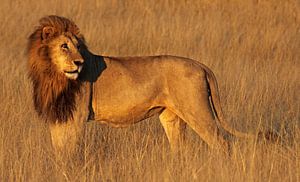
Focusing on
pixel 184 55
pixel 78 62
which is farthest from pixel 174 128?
pixel 184 55

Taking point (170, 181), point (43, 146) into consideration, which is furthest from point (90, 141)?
point (170, 181)

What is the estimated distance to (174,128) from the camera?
5.74 m

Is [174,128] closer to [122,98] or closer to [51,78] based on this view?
[122,98]

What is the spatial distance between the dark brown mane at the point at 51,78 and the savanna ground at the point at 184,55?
31 cm

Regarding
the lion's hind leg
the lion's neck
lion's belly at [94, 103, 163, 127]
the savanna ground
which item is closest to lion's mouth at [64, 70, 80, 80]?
the lion's neck

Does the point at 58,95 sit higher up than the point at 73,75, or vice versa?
the point at 73,75

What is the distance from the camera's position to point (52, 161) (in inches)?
194

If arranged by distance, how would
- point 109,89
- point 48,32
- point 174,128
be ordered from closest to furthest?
1. point 48,32
2. point 109,89
3. point 174,128

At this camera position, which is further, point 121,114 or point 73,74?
point 121,114

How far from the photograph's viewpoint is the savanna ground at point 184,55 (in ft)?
15.7

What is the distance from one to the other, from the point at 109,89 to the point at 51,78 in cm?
46

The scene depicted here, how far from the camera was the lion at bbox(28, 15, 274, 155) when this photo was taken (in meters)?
5.19

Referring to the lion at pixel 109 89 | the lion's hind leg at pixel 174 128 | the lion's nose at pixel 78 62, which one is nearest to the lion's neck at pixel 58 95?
the lion at pixel 109 89

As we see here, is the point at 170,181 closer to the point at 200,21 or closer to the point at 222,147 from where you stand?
the point at 222,147
